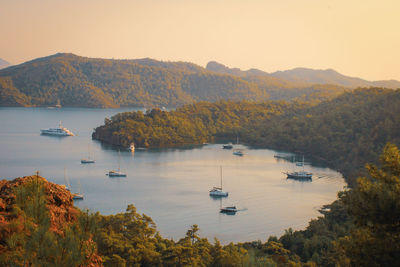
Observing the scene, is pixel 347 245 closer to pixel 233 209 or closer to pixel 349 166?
pixel 233 209

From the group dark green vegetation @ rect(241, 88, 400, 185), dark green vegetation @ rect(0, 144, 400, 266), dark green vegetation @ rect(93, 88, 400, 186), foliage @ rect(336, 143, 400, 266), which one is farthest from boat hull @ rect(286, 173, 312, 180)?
foliage @ rect(336, 143, 400, 266)

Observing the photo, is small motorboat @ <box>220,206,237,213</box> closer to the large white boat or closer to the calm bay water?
the calm bay water

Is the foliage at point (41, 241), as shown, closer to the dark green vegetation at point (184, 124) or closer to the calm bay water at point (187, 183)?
the calm bay water at point (187, 183)

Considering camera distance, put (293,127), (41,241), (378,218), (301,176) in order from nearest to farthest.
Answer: (41,241), (378,218), (301,176), (293,127)

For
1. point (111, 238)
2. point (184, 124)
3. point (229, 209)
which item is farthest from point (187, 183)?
point (184, 124)

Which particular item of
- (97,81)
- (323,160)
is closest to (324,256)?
(323,160)

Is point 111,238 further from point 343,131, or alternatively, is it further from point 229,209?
point 343,131
